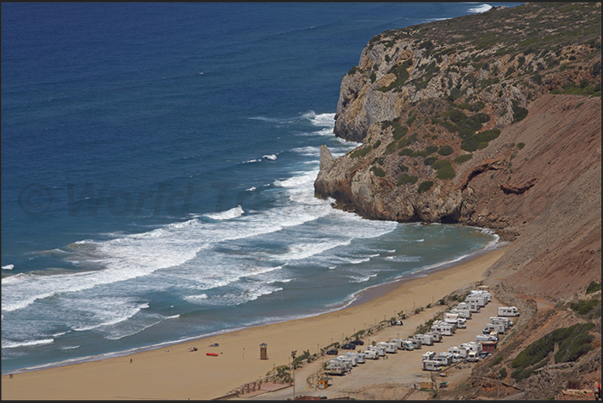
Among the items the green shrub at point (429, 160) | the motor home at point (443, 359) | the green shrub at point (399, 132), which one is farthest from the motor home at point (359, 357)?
the green shrub at point (399, 132)

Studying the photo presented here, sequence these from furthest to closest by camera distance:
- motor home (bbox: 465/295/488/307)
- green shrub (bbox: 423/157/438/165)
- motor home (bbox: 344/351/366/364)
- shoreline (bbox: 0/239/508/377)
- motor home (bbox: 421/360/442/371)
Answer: green shrub (bbox: 423/157/438/165)
motor home (bbox: 465/295/488/307)
shoreline (bbox: 0/239/508/377)
motor home (bbox: 344/351/366/364)
motor home (bbox: 421/360/442/371)

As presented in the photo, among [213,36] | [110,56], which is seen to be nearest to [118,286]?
[110,56]

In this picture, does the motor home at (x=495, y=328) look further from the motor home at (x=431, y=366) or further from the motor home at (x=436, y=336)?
the motor home at (x=431, y=366)

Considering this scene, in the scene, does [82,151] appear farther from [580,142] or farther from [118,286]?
[580,142]

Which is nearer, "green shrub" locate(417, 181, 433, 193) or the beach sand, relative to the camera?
the beach sand

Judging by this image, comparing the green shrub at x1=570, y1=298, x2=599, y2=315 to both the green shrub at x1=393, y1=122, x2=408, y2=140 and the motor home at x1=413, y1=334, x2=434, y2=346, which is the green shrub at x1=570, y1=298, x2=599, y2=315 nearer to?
the motor home at x1=413, y1=334, x2=434, y2=346

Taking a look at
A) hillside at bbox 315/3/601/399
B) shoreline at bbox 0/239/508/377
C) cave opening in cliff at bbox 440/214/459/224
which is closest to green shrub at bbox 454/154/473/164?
hillside at bbox 315/3/601/399

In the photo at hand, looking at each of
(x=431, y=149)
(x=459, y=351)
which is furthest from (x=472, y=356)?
(x=431, y=149)
